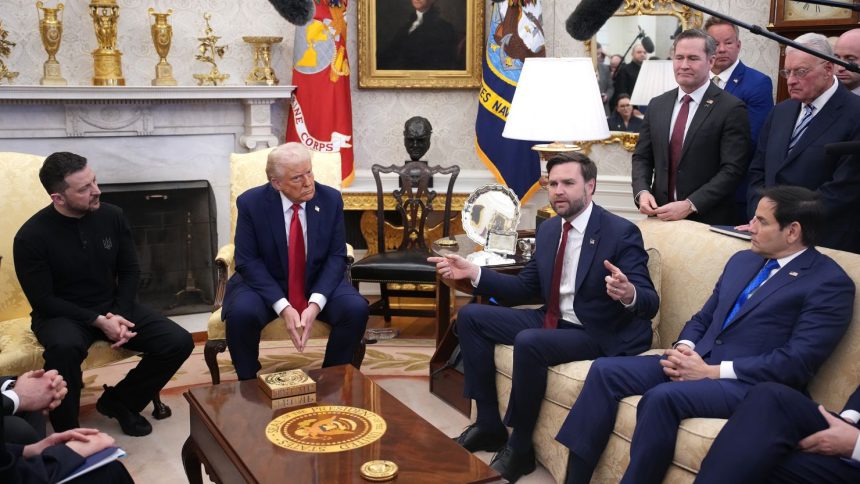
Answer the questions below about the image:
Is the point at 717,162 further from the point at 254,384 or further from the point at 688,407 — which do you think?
the point at 254,384

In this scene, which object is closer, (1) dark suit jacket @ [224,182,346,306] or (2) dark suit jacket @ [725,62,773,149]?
(1) dark suit jacket @ [224,182,346,306]

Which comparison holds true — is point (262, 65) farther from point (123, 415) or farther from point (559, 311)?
point (559, 311)

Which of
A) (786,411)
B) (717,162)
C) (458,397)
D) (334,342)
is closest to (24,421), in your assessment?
(334,342)

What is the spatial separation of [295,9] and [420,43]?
4523mm

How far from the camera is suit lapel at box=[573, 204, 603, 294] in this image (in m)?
3.60

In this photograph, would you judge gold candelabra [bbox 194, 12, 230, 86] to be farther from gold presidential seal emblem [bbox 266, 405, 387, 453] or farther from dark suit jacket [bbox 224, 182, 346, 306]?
gold presidential seal emblem [bbox 266, 405, 387, 453]

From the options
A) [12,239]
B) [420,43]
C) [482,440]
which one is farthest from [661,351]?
[420,43]

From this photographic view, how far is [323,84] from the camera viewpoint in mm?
6023

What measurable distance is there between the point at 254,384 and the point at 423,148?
289 cm

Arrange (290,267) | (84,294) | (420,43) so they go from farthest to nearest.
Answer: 1. (420,43)
2. (290,267)
3. (84,294)

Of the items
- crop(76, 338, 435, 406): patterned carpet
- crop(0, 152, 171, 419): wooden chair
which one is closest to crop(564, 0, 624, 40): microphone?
crop(0, 152, 171, 419): wooden chair

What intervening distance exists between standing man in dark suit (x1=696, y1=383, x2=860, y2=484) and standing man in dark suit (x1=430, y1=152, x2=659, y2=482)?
0.80m

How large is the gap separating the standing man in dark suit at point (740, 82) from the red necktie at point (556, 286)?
1107 mm

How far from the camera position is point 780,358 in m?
2.92
